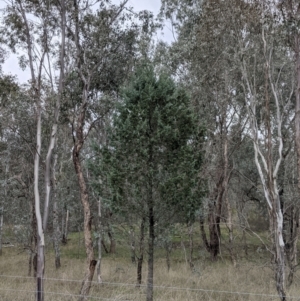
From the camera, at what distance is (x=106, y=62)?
10781mm

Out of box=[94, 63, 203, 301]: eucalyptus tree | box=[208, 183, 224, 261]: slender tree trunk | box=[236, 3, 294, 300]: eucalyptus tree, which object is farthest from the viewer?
box=[208, 183, 224, 261]: slender tree trunk

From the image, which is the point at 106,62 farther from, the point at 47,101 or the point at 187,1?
the point at 187,1

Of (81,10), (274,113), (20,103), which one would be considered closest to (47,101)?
(20,103)

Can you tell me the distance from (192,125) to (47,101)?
5342 millimetres

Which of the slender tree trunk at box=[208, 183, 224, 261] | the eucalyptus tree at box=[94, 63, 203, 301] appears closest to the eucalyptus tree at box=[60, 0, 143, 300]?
the eucalyptus tree at box=[94, 63, 203, 301]

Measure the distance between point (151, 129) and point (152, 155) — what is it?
48cm

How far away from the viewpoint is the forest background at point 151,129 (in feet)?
23.9

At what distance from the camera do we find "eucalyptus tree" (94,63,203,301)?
7.14 metres

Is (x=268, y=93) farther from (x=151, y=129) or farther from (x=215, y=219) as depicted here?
(x=215, y=219)

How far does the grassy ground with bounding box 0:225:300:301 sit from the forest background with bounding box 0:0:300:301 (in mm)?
107

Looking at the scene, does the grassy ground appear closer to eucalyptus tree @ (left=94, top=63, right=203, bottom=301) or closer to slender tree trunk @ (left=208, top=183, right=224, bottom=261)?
slender tree trunk @ (left=208, top=183, right=224, bottom=261)

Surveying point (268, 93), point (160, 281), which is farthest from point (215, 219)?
point (268, 93)

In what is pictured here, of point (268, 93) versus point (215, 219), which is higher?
point (268, 93)

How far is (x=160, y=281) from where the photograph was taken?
12031 mm
